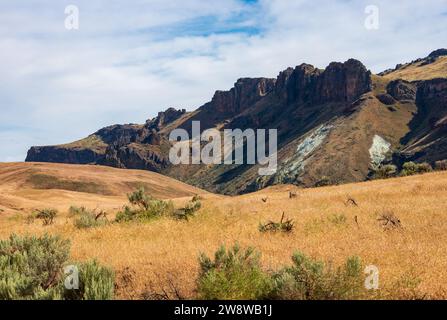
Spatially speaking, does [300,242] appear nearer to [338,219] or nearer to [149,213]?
[338,219]

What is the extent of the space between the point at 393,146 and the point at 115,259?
569 ft

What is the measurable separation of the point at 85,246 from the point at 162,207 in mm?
7206

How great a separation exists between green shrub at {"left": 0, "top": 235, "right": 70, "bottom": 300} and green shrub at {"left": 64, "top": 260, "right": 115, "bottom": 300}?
32 centimetres

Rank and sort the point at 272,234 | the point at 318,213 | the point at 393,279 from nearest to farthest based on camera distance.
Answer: the point at 393,279 < the point at 272,234 < the point at 318,213

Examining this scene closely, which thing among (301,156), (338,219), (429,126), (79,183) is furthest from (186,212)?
(429,126)

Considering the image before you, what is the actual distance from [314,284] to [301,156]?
170782mm

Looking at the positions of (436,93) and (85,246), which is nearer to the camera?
(85,246)

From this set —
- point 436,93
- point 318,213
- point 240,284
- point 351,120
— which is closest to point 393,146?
point 351,120

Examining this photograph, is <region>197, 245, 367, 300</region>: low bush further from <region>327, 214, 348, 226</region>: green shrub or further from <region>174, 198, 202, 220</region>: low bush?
<region>174, 198, 202, 220</region>: low bush

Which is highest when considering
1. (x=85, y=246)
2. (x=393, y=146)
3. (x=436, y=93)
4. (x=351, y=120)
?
(x=436, y=93)

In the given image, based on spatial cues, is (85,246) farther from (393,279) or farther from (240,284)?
(393,279)
